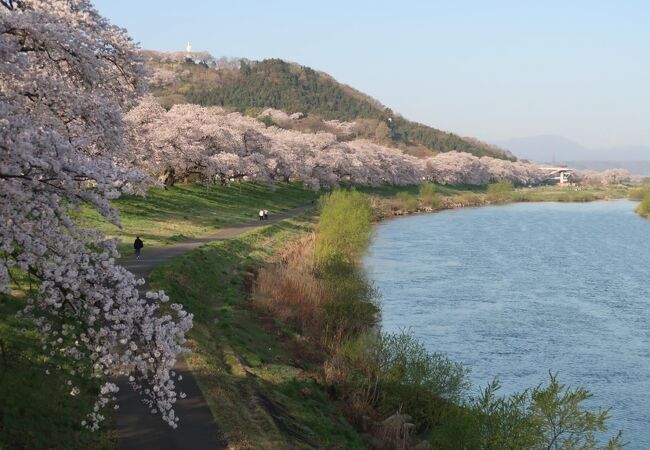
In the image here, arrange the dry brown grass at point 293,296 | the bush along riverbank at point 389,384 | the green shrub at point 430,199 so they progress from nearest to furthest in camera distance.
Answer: the bush along riverbank at point 389,384
the dry brown grass at point 293,296
the green shrub at point 430,199

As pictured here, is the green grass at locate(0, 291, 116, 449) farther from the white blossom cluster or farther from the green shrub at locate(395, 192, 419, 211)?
the green shrub at locate(395, 192, 419, 211)

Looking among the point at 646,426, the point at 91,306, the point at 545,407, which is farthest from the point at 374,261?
the point at 91,306

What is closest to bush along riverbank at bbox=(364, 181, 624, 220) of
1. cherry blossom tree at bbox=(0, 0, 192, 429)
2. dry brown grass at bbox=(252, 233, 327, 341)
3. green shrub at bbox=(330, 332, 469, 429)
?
dry brown grass at bbox=(252, 233, 327, 341)

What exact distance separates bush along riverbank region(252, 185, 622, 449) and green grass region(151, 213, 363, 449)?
1514 mm

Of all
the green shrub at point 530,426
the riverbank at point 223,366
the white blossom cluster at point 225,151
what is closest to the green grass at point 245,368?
the riverbank at point 223,366

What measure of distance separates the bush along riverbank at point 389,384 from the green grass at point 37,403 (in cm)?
1186

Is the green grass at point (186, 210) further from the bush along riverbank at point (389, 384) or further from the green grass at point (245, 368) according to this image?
the bush along riverbank at point (389, 384)

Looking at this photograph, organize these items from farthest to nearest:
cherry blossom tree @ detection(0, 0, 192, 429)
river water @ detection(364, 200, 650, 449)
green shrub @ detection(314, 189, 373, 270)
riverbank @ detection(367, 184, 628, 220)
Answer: riverbank @ detection(367, 184, 628, 220), green shrub @ detection(314, 189, 373, 270), river water @ detection(364, 200, 650, 449), cherry blossom tree @ detection(0, 0, 192, 429)

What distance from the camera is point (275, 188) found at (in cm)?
10956

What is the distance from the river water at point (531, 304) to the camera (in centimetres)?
3759

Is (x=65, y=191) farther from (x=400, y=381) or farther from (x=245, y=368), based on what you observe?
(x=400, y=381)

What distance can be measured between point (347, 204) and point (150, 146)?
22.4 meters

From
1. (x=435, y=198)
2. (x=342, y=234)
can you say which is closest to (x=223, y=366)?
(x=342, y=234)

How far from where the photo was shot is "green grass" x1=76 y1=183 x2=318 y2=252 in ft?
168
